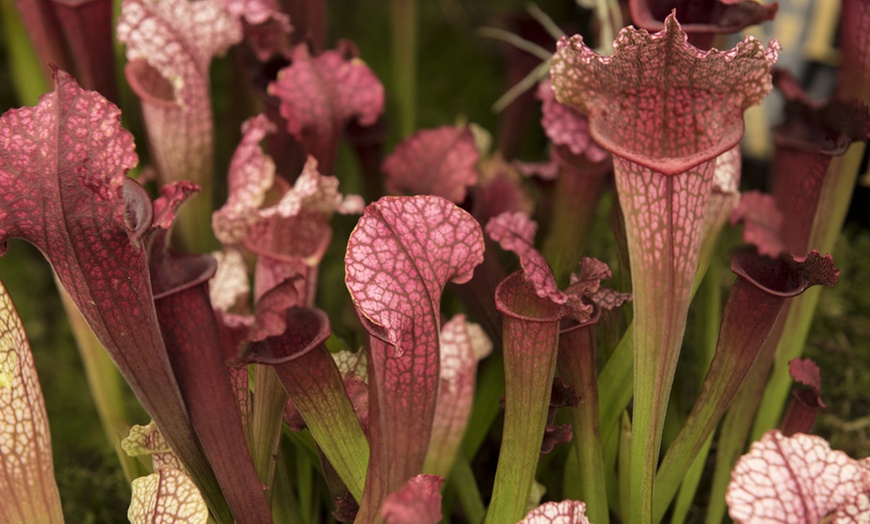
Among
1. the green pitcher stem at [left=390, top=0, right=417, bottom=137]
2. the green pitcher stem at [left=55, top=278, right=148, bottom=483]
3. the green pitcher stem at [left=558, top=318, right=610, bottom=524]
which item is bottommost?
the green pitcher stem at [left=55, top=278, right=148, bottom=483]

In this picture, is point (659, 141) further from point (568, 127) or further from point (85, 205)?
point (85, 205)

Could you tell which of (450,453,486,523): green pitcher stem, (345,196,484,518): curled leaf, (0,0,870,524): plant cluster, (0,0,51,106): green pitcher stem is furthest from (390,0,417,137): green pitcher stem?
(345,196,484,518): curled leaf

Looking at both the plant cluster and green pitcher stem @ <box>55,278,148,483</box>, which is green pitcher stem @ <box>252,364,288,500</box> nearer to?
the plant cluster

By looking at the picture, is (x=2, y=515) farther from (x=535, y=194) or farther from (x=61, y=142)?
(x=535, y=194)

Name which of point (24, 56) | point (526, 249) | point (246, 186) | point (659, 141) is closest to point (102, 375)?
point (246, 186)

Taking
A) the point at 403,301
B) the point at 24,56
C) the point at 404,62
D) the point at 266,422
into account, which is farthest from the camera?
the point at 404,62

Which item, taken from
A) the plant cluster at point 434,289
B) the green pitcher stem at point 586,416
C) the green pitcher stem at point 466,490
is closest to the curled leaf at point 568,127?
the plant cluster at point 434,289

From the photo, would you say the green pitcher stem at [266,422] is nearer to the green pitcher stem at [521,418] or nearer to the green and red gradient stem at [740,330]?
the green pitcher stem at [521,418]

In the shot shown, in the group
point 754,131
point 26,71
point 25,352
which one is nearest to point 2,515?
point 25,352

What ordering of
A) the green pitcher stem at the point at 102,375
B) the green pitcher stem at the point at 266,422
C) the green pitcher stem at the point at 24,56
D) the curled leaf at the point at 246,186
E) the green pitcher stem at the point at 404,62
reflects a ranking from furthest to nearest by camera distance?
the green pitcher stem at the point at 404,62
the green pitcher stem at the point at 24,56
the green pitcher stem at the point at 102,375
the curled leaf at the point at 246,186
the green pitcher stem at the point at 266,422

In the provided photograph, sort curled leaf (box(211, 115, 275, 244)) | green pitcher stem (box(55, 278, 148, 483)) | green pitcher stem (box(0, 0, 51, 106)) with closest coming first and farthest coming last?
curled leaf (box(211, 115, 275, 244)) < green pitcher stem (box(55, 278, 148, 483)) < green pitcher stem (box(0, 0, 51, 106))

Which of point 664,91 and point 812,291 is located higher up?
point 664,91
